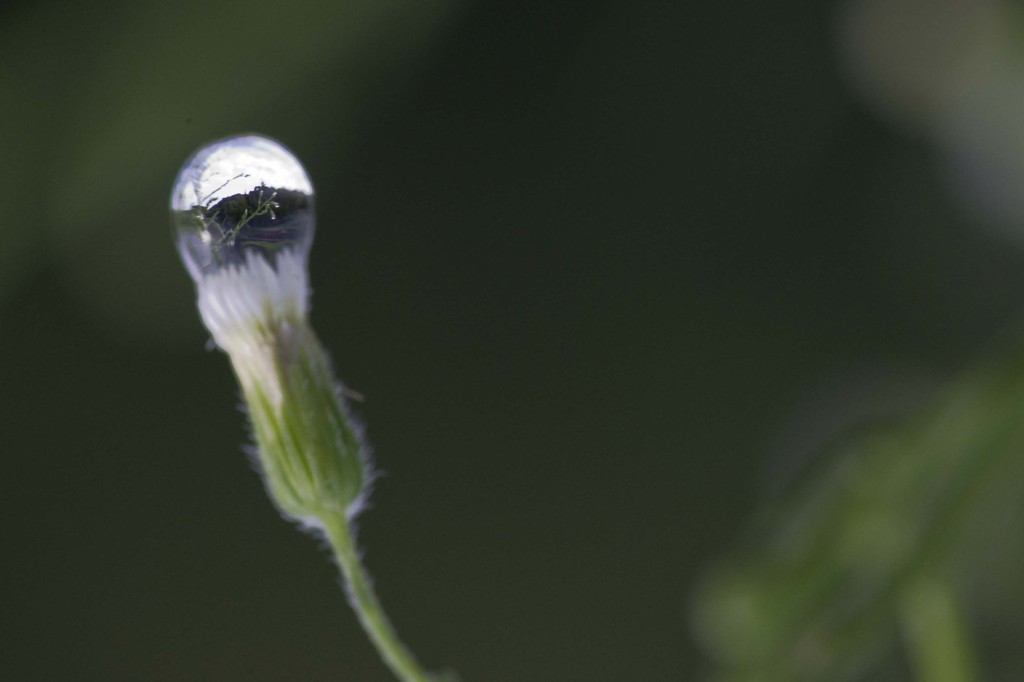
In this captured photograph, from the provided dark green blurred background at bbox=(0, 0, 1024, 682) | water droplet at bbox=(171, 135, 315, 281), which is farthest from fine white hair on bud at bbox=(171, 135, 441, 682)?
dark green blurred background at bbox=(0, 0, 1024, 682)

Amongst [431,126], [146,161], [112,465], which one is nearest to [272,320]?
[146,161]

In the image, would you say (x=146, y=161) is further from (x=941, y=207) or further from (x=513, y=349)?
(x=941, y=207)

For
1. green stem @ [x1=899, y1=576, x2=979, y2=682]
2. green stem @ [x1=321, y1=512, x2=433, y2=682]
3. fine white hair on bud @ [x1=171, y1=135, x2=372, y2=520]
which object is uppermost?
fine white hair on bud @ [x1=171, y1=135, x2=372, y2=520]

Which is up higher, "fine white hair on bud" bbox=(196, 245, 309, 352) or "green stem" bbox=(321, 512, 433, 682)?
"fine white hair on bud" bbox=(196, 245, 309, 352)

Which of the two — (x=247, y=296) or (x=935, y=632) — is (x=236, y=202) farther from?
(x=935, y=632)

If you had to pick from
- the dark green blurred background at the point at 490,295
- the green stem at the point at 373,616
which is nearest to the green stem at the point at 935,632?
the green stem at the point at 373,616

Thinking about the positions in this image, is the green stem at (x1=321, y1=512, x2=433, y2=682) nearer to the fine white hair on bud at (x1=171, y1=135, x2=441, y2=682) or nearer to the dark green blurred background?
the fine white hair on bud at (x1=171, y1=135, x2=441, y2=682)

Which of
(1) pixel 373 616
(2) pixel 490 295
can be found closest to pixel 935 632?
(1) pixel 373 616
